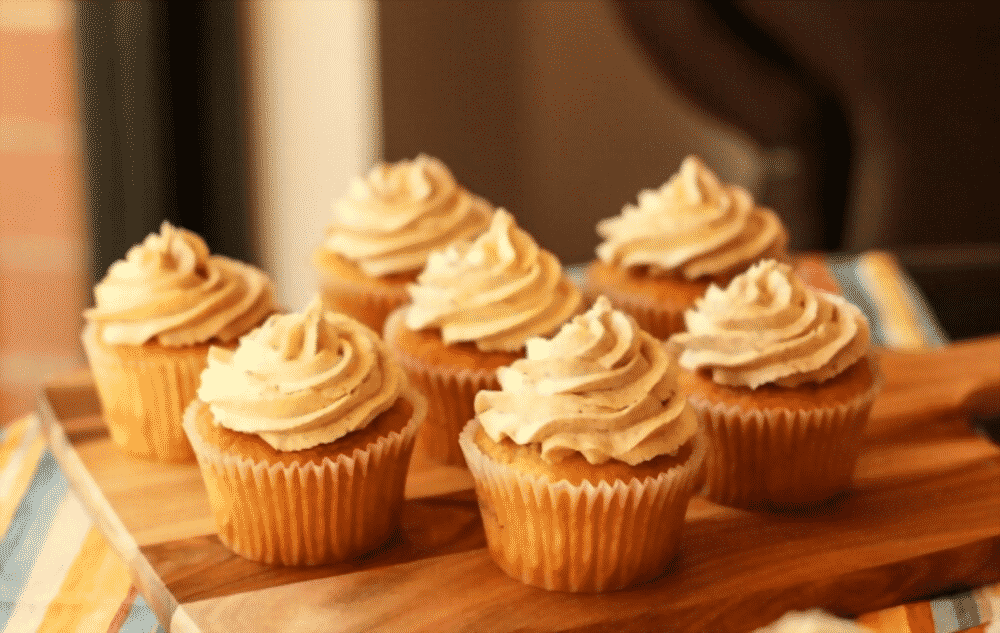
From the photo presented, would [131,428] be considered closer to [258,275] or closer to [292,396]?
[258,275]

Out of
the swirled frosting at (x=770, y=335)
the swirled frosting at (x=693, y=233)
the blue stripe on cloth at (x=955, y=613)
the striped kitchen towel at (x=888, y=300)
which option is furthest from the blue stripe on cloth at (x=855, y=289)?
the blue stripe on cloth at (x=955, y=613)

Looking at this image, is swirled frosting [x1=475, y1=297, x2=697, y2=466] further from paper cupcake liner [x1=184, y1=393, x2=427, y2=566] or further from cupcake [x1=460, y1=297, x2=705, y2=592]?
paper cupcake liner [x1=184, y1=393, x2=427, y2=566]

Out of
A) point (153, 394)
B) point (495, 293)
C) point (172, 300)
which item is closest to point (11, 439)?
point (153, 394)

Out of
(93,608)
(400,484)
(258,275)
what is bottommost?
(93,608)

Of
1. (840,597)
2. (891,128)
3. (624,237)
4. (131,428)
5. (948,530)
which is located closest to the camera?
(840,597)

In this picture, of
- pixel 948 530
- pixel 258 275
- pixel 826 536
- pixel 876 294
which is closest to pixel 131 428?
pixel 258 275

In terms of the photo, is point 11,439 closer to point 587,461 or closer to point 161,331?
point 161,331
